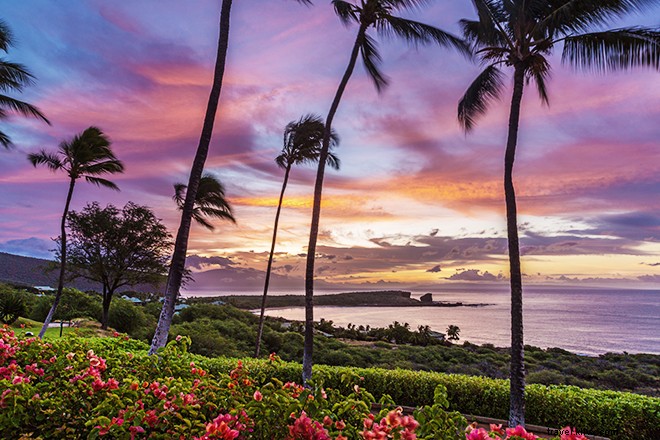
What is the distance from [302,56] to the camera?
12375mm

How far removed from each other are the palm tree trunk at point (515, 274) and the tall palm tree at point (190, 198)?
6187 mm

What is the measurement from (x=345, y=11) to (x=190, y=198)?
6.65m

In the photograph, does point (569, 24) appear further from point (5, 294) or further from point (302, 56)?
point (5, 294)

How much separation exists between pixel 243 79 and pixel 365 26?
12.5ft

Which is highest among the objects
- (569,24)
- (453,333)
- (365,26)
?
(365,26)

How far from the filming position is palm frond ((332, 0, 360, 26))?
1053cm

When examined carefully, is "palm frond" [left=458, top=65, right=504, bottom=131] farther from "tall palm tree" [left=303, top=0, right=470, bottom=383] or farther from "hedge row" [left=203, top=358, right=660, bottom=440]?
"hedge row" [left=203, top=358, right=660, bottom=440]

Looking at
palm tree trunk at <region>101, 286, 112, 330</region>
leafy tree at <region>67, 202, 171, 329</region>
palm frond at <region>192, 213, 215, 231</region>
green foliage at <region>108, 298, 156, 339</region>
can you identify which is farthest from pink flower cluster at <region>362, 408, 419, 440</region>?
leafy tree at <region>67, 202, 171, 329</region>

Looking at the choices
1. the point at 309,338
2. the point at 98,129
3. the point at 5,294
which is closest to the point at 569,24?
the point at 309,338

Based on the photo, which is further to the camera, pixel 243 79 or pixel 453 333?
pixel 453 333

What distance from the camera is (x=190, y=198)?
7.82m

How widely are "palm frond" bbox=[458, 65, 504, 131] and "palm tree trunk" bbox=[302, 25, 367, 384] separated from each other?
337cm

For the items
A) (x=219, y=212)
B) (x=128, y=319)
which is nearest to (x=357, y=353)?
(x=219, y=212)

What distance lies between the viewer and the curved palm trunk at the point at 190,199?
754cm
